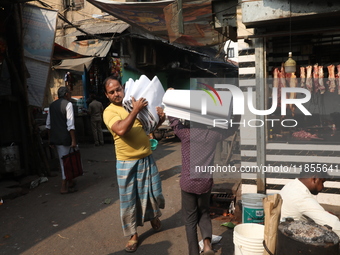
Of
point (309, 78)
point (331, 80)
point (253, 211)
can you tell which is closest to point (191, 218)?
point (253, 211)

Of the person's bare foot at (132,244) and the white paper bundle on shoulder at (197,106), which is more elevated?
the white paper bundle on shoulder at (197,106)

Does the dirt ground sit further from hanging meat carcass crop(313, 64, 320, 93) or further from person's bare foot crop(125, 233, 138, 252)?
hanging meat carcass crop(313, 64, 320, 93)

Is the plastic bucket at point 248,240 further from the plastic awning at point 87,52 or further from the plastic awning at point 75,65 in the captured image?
the plastic awning at point 75,65

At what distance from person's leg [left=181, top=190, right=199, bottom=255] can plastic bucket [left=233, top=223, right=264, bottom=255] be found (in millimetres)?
521

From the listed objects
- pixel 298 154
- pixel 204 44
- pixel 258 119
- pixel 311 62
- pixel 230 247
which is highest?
pixel 204 44

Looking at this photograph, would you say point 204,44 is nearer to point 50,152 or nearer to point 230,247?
point 50,152

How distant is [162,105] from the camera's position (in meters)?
3.97

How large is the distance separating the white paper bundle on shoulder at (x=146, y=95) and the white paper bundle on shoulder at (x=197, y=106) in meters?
0.32

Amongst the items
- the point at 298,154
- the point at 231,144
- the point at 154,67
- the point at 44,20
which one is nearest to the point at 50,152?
the point at 44,20

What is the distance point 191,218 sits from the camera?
3656 mm

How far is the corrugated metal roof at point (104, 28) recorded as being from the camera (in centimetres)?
1410

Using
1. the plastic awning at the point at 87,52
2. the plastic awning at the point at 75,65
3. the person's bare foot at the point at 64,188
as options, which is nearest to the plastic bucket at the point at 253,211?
the person's bare foot at the point at 64,188

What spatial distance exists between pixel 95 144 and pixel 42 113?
146 inches

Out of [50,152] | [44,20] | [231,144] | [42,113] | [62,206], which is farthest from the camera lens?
[42,113]
